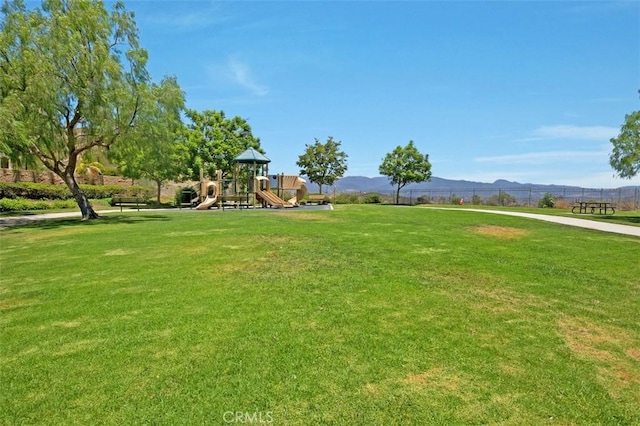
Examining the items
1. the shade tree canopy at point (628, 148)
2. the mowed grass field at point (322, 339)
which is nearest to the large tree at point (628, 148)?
the shade tree canopy at point (628, 148)

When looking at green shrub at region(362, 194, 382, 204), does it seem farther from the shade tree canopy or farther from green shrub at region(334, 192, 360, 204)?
the shade tree canopy

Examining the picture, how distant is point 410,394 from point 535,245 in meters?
7.64

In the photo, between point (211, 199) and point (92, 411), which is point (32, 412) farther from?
point (211, 199)

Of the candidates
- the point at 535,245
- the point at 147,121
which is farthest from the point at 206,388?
the point at 147,121

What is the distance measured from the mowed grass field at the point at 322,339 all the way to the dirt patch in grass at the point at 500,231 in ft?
9.82

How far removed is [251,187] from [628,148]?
22454mm

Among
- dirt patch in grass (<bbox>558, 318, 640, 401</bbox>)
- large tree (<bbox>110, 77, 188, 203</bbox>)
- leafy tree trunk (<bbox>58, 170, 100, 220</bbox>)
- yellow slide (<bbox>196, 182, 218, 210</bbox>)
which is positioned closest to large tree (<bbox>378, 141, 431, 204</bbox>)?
yellow slide (<bbox>196, 182, 218, 210</bbox>)

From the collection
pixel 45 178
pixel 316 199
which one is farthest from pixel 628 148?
pixel 45 178

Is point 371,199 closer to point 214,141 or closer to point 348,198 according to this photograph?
point 348,198

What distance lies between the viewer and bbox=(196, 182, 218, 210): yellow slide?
84.5ft

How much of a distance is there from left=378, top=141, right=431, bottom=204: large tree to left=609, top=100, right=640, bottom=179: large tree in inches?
749

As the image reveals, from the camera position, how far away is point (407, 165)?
1622 inches

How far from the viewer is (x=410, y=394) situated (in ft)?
10.0

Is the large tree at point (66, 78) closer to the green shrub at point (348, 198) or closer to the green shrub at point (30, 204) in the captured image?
the green shrub at point (30, 204)
